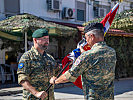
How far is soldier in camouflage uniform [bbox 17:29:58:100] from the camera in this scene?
292cm

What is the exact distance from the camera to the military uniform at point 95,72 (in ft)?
8.80

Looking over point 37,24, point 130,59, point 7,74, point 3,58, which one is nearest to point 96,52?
point 37,24

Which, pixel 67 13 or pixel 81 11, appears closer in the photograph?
pixel 67 13

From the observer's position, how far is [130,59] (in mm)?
15258

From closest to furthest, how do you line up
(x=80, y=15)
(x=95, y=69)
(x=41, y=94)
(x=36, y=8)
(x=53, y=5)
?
(x=95, y=69)
(x=41, y=94)
(x=36, y=8)
(x=53, y=5)
(x=80, y=15)

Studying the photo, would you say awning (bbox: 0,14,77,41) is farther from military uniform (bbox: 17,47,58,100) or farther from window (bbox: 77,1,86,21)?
military uniform (bbox: 17,47,58,100)

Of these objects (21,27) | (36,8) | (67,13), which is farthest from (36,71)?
(67,13)

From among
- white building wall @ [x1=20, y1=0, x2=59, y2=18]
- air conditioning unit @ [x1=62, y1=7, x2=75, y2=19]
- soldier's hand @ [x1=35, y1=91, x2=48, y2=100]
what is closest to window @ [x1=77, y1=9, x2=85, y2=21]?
air conditioning unit @ [x1=62, y1=7, x2=75, y2=19]

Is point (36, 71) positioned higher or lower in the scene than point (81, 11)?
lower

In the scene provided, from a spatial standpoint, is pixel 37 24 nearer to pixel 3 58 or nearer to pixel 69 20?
pixel 3 58

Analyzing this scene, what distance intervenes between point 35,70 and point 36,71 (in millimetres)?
19

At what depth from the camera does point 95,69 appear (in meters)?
2.72

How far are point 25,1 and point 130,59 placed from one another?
758 cm

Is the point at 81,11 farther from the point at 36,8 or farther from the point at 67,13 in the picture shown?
the point at 36,8
